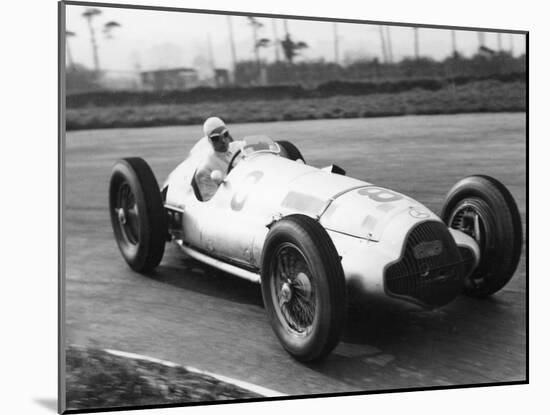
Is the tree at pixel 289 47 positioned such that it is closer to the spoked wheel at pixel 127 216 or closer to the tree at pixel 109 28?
the tree at pixel 109 28

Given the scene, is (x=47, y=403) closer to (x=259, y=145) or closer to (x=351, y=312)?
(x=351, y=312)

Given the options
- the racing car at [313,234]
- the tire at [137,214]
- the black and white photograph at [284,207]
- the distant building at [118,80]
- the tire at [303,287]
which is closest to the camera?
the tire at [303,287]

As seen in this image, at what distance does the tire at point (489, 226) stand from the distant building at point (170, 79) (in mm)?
1676

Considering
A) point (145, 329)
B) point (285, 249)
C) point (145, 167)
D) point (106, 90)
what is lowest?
point (145, 329)

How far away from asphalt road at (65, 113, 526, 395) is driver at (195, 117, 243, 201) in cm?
8

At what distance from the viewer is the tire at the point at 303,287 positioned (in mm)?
4277

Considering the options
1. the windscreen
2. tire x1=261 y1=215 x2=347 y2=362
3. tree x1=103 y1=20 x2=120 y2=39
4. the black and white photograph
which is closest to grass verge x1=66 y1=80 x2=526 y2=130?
the black and white photograph

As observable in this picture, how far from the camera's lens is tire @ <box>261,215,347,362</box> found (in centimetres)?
428

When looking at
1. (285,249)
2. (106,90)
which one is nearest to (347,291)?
(285,249)

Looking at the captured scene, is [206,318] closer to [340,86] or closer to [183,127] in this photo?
→ [183,127]

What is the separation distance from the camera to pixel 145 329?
15.8 ft

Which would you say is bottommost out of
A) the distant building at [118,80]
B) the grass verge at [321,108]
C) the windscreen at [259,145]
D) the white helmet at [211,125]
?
the windscreen at [259,145]

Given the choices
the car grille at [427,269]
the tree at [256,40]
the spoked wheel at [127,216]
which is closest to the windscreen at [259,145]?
the tree at [256,40]

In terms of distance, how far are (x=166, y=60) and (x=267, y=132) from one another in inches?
28.5
